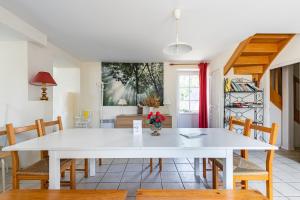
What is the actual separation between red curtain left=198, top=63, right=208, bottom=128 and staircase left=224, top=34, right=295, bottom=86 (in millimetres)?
1083

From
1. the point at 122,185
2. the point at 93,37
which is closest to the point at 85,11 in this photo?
the point at 93,37

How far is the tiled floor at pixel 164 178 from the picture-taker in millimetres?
2438

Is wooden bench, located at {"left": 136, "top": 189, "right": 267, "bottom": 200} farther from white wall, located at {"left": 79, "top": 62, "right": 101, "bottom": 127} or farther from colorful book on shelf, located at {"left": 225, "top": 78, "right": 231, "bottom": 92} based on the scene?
white wall, located at {"left": 79, "top": 62, "right": 101, "bottom": 127}

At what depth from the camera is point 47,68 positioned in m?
3.66

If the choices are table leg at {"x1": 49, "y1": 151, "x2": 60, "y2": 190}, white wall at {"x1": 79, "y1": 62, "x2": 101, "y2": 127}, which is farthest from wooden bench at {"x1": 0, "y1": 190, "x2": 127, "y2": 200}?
white wall at {"x1": 79, "y1": 62, "x2": 101, "y2": 127}

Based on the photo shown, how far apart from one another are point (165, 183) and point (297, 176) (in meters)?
1.91

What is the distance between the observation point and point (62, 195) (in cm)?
119

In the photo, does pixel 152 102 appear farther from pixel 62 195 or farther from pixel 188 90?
pixel 62 195

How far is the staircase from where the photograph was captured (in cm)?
358

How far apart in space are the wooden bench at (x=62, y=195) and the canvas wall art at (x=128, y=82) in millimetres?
4207

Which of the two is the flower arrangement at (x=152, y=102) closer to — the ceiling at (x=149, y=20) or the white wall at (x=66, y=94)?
the ceiling at (x=149, y=20)

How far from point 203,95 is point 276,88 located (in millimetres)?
1704

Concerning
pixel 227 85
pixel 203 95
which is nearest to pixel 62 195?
pixel 227 85

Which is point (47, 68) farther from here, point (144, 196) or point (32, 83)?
point (144, 196)
